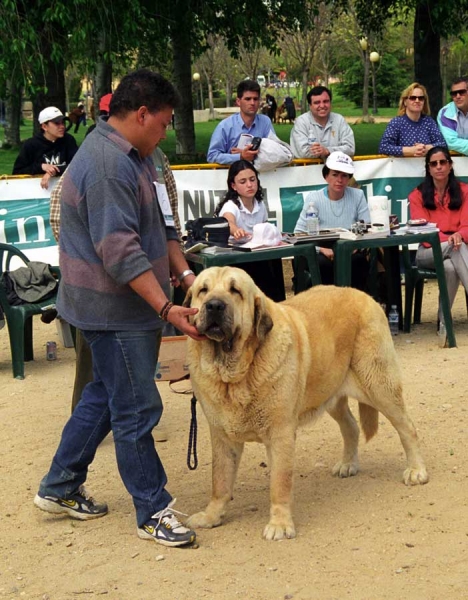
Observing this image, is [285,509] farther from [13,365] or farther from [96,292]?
[13,365]

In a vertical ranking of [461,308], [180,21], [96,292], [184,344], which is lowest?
[461,308]

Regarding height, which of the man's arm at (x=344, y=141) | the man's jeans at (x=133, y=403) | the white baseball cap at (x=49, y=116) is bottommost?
the man's jeans at (x=133, y=403)

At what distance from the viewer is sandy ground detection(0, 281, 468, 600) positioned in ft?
13.8

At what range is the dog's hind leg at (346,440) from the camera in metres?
5.63

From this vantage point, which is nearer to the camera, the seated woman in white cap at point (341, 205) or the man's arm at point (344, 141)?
the seated woman in white cap at point (341, 205)

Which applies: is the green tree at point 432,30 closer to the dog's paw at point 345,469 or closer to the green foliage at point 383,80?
the dog's paw at point 345,469

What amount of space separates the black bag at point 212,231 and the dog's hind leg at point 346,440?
274 centimetres

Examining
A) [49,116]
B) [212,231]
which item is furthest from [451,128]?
[49,116]

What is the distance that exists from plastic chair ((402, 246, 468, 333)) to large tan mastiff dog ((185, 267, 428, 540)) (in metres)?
3.69

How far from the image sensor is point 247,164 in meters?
8.70

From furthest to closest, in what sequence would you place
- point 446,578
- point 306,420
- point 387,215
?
1. point 387,215
2. point 306,420
3. point 446,578

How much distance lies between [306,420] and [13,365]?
3656 mm

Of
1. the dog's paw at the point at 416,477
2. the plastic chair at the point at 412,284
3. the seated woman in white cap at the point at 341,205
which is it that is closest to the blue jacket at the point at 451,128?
the plastic chair at the point at 412,284

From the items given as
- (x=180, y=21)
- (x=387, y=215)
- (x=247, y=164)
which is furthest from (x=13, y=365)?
(x=180, y=21)
